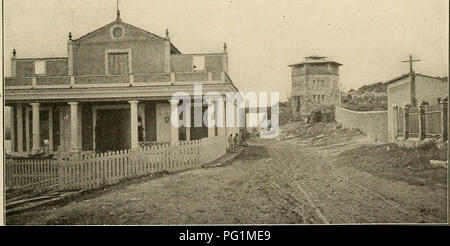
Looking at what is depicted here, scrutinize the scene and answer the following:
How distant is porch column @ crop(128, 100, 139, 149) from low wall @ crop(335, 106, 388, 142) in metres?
2.22

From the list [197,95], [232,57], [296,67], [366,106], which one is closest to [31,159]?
[197,95]

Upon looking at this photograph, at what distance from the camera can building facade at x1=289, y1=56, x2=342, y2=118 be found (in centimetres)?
431

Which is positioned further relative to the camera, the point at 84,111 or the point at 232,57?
the point at 84,111

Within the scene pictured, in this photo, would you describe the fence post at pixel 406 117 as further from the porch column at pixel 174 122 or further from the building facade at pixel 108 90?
the porch column at pixel 174 122

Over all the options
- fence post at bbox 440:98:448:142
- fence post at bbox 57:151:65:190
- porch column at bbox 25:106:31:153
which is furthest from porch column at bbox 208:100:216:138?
fence post at bbox 440:98:448:142

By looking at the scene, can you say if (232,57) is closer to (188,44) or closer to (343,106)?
(188,44)

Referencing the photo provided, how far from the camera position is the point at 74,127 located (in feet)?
15.5

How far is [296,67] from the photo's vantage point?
439cm

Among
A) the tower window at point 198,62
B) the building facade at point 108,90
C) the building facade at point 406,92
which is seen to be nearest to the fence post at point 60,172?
the building facade at point 108,90

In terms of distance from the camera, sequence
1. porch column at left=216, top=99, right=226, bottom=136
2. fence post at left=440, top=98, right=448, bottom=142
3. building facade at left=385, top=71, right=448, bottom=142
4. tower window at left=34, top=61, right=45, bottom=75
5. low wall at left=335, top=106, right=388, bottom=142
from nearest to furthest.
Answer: fence post at left=440, top=98, right=448, bottom=142 < building facade at left=385, top=71, right=448, bottom=142 < low wall at left=335, top=106, right=388, bottom=142 < porch column at left=216, top=99, right=226, bottom=136 < tower window at left=34, top=61, right=45, bottom=75

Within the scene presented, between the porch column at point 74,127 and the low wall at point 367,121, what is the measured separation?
114 inches

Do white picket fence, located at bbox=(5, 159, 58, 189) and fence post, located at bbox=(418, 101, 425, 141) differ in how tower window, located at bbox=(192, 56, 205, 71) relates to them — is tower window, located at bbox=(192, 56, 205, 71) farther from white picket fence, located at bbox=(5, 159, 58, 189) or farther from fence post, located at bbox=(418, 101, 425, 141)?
fence post, located at bbox=(418, 101, 425, 141)

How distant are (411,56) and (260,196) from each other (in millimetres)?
2113

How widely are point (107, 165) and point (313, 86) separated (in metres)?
2.42
